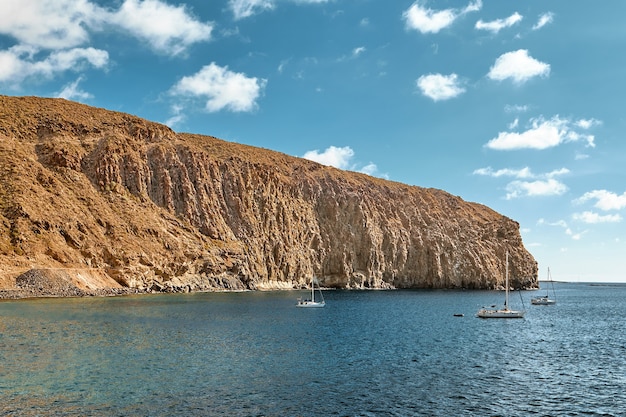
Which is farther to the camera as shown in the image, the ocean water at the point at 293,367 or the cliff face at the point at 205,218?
the cliff face at the point at 205,218

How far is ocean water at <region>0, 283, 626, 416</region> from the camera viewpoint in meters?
26.8

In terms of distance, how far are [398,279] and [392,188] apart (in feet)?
112

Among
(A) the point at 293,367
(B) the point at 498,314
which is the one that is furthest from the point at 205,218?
(A) the point at 293,367

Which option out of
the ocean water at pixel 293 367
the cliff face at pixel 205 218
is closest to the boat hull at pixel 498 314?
the ocean water at pixel 293 367

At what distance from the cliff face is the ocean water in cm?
3831

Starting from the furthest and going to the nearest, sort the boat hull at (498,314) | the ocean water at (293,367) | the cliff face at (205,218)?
the cliff face at (205,218) < the boat hull at (498,314) < the ocean water at (293,367)

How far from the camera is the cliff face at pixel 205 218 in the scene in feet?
343

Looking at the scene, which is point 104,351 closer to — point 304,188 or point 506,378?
point 506,378

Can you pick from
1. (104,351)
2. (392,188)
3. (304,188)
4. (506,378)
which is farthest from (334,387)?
(392,188)

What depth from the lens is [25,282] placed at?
85.9m

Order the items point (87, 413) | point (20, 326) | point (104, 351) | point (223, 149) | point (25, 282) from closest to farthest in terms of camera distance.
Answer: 1. point (87, 413)
2. point (104, 351)
3. point (20, 326)
4. point (25, 282)
5. point (223, 149)

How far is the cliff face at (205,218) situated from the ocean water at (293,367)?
38.3m

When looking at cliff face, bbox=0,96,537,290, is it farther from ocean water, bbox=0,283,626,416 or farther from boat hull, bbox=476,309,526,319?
boat hull, bbox=476,309,526,319

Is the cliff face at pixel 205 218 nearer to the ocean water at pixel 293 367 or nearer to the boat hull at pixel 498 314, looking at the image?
the ocean water at pixel 293 367
